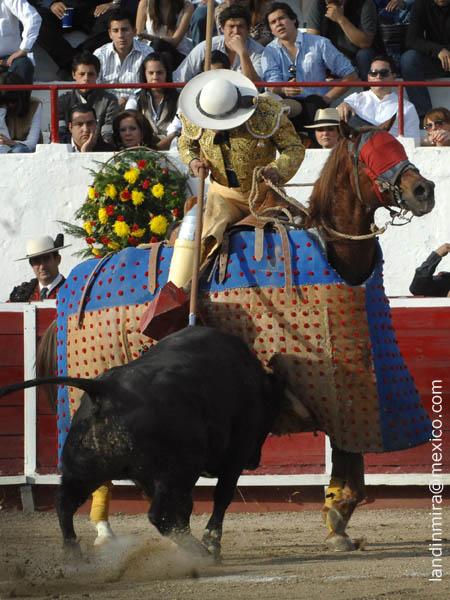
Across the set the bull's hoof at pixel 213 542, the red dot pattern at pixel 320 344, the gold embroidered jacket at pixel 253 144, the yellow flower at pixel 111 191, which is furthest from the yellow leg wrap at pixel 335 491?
the yellow flower at pixel 111 191

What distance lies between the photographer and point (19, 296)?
27.3ft

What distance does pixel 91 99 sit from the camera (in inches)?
374

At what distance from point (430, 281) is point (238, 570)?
337 cm

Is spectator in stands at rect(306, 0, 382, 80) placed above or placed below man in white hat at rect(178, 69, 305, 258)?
above

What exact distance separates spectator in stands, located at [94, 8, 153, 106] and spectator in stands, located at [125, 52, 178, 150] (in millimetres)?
417

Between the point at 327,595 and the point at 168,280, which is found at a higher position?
the point at 168,280

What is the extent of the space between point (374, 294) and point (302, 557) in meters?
1.27

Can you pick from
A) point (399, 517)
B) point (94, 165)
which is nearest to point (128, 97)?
point (94, 165)

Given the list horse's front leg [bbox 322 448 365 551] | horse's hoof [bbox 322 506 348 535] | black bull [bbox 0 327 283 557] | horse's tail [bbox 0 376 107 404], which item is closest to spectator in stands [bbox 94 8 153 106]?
horse's front leg [bbox 322 448 365 551]

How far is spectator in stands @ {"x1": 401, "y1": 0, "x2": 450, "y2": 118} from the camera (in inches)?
396

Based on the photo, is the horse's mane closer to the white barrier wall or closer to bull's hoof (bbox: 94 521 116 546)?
bull's hoof (bbox: 94 521 116 546)

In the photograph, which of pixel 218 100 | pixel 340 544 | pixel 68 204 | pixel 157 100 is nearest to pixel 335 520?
pixel 340 544

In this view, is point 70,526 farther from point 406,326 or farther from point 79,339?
point 406,326

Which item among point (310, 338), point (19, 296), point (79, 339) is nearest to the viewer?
point (310, 338)
